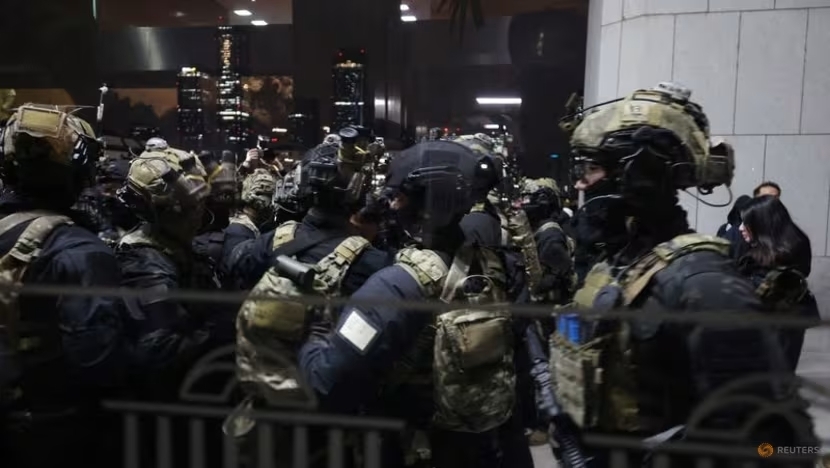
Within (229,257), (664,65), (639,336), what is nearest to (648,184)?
(639,336)

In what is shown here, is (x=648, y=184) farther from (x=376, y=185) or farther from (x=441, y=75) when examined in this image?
(x=441, y=75)

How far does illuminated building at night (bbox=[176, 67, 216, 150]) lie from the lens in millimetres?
4980

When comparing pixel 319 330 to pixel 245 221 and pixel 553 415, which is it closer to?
pixel 553 415

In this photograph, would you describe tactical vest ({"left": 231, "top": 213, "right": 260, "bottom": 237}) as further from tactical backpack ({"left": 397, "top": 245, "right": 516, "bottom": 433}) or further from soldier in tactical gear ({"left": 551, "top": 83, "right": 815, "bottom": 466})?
soldier in tactical gear ({"left": 551, "top": 83, "right": 815, "bottom": 466})

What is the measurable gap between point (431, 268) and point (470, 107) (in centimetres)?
269

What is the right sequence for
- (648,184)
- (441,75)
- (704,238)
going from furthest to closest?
(441,75), (648,184), (704,238)

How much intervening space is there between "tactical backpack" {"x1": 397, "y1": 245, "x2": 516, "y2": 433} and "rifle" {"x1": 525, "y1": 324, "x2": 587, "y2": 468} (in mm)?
80

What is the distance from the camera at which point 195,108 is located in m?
5.06

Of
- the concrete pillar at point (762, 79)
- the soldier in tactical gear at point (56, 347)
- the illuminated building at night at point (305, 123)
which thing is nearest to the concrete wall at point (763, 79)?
the concrete pillar at point (762, 79)

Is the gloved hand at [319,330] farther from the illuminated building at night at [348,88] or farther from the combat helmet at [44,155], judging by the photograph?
the illuminated building at night at [348,88]

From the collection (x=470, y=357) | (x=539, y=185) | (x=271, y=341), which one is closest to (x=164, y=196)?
(x=271, y=341)

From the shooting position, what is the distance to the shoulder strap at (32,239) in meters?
2.17

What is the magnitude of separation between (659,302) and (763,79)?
5.07 m

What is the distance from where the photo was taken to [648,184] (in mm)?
1778
